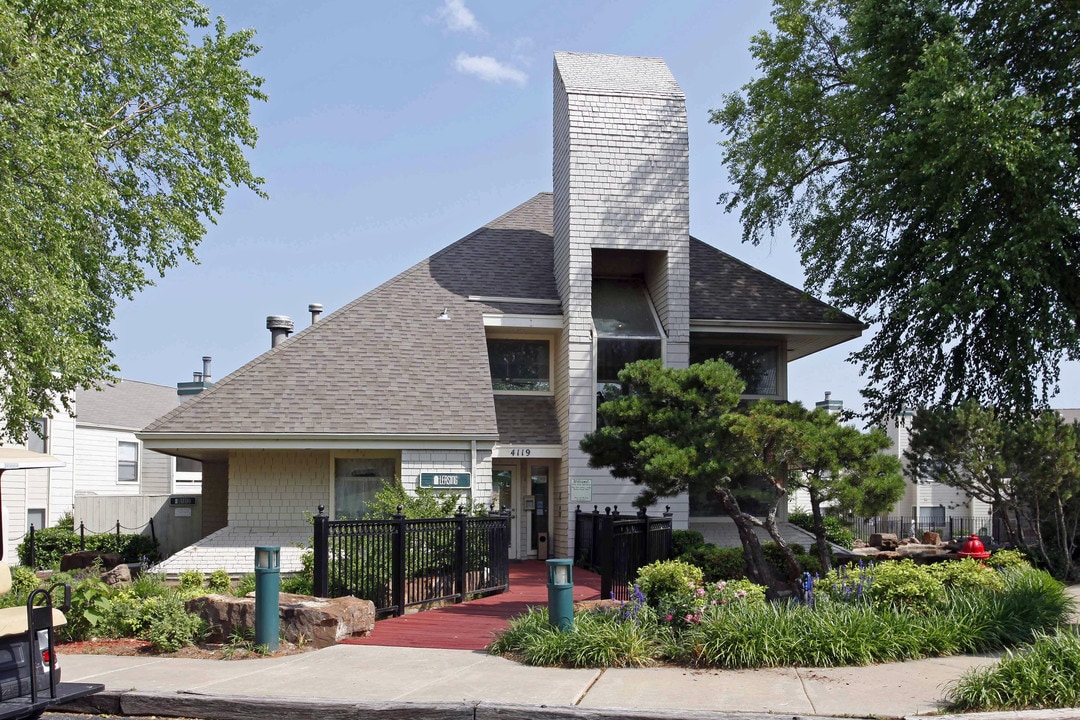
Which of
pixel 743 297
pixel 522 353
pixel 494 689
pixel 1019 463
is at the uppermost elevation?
pixel 743 297

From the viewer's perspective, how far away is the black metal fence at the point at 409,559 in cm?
1241

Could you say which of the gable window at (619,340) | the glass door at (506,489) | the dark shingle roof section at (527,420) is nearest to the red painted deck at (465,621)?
the dark shingle roof section at (527,420)

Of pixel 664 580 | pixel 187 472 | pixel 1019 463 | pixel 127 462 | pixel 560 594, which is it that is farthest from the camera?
pixel 187 472

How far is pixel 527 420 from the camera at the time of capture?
2066cm

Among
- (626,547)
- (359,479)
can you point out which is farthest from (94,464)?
(626,547)

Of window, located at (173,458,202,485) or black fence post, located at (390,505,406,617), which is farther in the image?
window, located at (173,458,202,485)

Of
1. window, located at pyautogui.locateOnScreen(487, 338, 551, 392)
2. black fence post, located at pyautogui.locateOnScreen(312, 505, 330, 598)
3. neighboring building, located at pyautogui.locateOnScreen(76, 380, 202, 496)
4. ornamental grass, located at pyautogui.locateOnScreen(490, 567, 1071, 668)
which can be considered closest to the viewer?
ornamental grass, located at pyautogui.locateOnScreen(490, 567, 1071, 668)

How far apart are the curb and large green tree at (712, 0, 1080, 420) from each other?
10141mm

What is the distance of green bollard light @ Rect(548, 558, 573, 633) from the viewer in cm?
1008

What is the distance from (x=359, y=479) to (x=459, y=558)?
5233mm

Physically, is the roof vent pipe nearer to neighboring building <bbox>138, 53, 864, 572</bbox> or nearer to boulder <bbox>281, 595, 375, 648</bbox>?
neighboring building <bbox>138, 53, 864, 572</bbox>

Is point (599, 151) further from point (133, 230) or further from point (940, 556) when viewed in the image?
point (940, 556)

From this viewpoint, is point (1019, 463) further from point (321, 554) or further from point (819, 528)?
point (321, 554)

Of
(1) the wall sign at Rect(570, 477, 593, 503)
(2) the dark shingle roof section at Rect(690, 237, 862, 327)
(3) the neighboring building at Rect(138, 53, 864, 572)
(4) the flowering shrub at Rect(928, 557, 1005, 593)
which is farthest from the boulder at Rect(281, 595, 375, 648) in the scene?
(2) the dark shingle roof section at Rect(690, 237, 862, 327)
